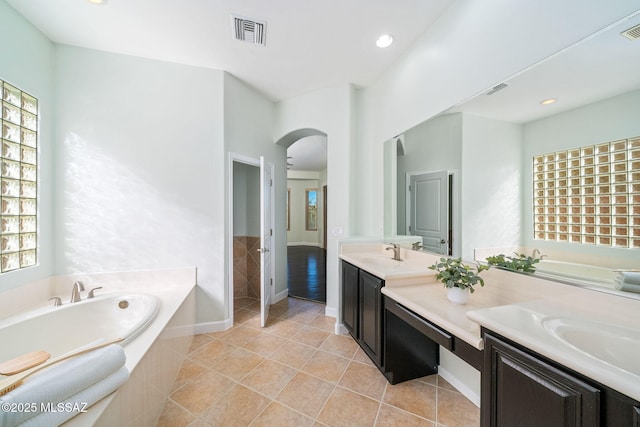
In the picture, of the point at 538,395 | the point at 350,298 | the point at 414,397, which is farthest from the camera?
the point at 350,298

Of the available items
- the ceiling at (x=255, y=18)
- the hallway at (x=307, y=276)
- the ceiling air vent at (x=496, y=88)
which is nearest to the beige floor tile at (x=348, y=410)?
the hallway at (x=307, y=276)

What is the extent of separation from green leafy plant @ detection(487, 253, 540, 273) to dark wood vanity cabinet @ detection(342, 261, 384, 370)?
729 mm

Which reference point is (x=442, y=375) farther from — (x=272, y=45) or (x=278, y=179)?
(x=272, y=45)

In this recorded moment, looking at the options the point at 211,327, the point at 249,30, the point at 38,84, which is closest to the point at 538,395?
the point at 211,327

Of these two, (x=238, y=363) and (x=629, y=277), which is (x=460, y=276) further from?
(x=238, y=363)

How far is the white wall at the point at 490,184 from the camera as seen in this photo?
1.31 meters

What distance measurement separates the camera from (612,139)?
94 centimetres

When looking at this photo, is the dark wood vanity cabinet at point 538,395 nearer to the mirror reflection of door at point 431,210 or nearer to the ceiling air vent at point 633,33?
the mirror reflection of door at point 431,210

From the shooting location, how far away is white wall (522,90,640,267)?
92 centimetres

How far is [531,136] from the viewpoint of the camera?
124 centimetres

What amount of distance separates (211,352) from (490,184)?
266cm

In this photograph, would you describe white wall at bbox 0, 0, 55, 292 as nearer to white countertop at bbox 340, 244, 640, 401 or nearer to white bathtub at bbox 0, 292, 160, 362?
white bathtub at bbox 0, 292, 160, 362

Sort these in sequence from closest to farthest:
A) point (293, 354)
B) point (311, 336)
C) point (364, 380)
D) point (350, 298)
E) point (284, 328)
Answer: point (364, 380) → point (293, 354) → point (350, 298) → point (311, 336) → point (284, 328)

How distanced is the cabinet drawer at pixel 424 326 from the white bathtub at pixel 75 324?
1687 millimetres
